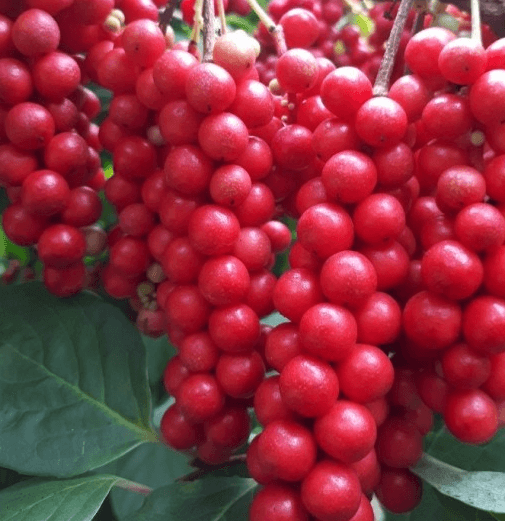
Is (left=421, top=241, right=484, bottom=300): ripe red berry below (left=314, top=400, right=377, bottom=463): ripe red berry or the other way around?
the other way around

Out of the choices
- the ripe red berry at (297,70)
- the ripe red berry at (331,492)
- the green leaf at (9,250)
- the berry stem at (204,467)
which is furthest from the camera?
the green leaf at (9,250)

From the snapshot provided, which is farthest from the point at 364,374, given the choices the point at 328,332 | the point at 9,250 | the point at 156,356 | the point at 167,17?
the point at 9,250

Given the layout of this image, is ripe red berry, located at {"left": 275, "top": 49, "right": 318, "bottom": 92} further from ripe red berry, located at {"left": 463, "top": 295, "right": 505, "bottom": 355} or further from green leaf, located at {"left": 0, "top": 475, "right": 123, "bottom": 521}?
green leaf, located at {"left": 0, "top": 475, "right": 123, "bottom": 521}

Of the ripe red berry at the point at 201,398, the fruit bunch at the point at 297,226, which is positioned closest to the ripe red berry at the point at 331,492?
the fruit bunch at the point at 297,226

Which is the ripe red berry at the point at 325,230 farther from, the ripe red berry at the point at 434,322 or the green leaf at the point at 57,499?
the green leaf at the point at 57,499

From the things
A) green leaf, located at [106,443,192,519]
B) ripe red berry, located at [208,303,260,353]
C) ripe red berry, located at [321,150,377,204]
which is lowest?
green leaf, located at [106,443,192,519]

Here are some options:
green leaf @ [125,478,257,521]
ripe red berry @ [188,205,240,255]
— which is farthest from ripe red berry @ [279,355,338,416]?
green leaf @ [125,478,257,521]

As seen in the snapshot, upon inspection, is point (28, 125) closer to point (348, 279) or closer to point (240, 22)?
point (348, 279)
